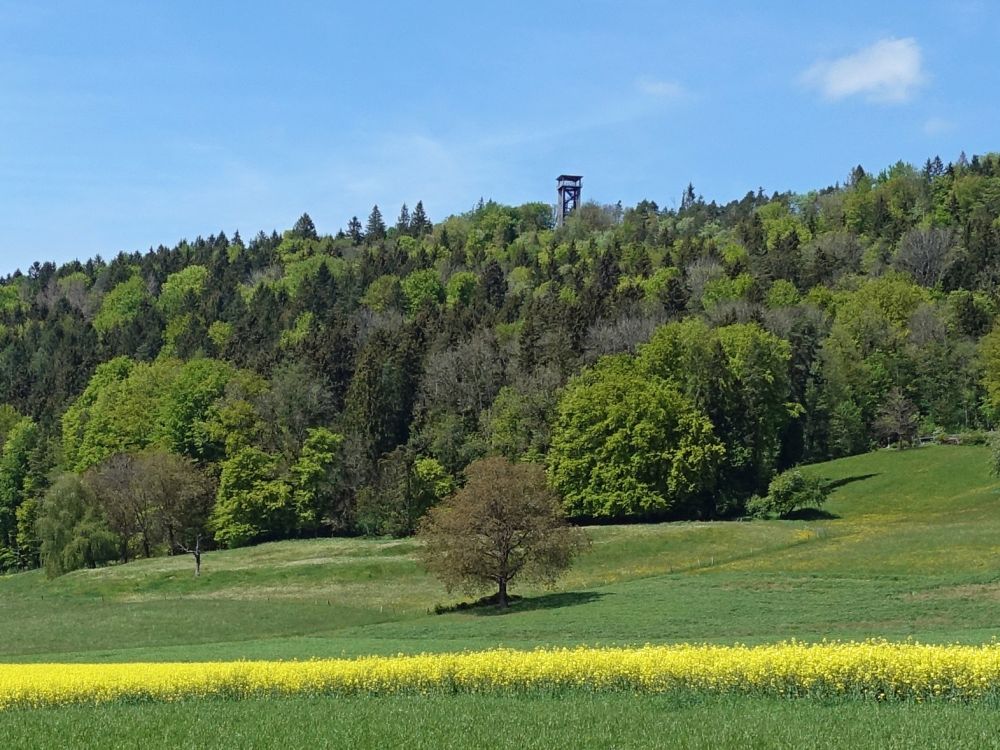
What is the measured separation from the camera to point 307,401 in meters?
118

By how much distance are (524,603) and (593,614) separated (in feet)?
32.7

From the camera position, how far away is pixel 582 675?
84.2ft

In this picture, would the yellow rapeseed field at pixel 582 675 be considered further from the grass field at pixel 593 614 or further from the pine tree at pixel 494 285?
the pine tree at pixel 494 285

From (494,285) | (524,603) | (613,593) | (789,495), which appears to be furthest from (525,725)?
(494,285)

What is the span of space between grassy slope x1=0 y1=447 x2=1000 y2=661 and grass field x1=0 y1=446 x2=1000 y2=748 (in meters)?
0.26

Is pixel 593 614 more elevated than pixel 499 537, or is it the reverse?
pixel 499 537

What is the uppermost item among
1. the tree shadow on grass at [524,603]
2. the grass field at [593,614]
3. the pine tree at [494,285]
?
the pine tree at [494,285]

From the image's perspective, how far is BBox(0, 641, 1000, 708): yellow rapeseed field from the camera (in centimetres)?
2145

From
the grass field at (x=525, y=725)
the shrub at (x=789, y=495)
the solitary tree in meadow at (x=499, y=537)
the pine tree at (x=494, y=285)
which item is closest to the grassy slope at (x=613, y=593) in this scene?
the solitary tree in meadow at (x=499, y=537)

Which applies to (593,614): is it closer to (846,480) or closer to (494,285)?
(846,480)

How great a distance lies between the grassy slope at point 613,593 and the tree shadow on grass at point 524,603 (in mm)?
320

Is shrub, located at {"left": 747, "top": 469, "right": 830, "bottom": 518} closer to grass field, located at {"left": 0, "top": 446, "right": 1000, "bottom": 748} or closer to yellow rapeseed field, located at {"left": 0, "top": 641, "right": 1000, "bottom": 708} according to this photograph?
grass field, located at {"left": 0, "top": 446, "right": 1000, "bottom": 748}

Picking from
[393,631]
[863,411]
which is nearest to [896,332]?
[863,411]

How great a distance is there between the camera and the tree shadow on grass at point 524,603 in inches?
2264
